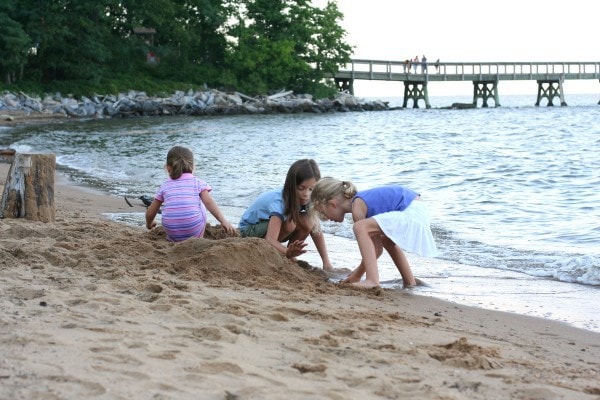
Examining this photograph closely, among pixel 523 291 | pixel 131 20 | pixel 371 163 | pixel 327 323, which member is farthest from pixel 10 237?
pixel 131 20

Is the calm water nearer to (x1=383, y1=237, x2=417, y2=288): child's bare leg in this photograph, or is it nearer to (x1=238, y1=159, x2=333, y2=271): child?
(x1=383, y1=237, x2=417, y2=288): child's bare leg

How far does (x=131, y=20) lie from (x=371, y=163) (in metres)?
31.6

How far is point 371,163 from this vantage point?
17.7 metres

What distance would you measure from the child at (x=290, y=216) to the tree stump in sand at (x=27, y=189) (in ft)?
6.45

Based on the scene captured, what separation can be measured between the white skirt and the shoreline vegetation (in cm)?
2740

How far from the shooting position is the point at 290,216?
5.96 metres

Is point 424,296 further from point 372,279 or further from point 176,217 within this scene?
point 176,217

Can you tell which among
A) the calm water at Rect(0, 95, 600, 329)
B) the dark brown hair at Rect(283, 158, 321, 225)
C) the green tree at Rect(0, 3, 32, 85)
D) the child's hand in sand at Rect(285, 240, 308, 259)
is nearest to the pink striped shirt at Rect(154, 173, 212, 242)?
the dark brown hair at Rect(283, 158, 321, 225)

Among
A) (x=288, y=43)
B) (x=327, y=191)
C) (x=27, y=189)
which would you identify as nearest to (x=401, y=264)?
(x=327, y=191)

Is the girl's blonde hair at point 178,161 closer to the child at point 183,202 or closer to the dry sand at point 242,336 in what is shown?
the child at point 183,202

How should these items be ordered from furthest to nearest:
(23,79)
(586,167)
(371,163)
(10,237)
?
(23,79) → (371,163) → (586,167) → (10,237)

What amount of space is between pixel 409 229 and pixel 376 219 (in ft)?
0.81

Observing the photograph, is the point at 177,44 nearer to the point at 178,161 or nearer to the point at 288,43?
the point at 288,43

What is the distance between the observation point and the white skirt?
5516 millimetres
